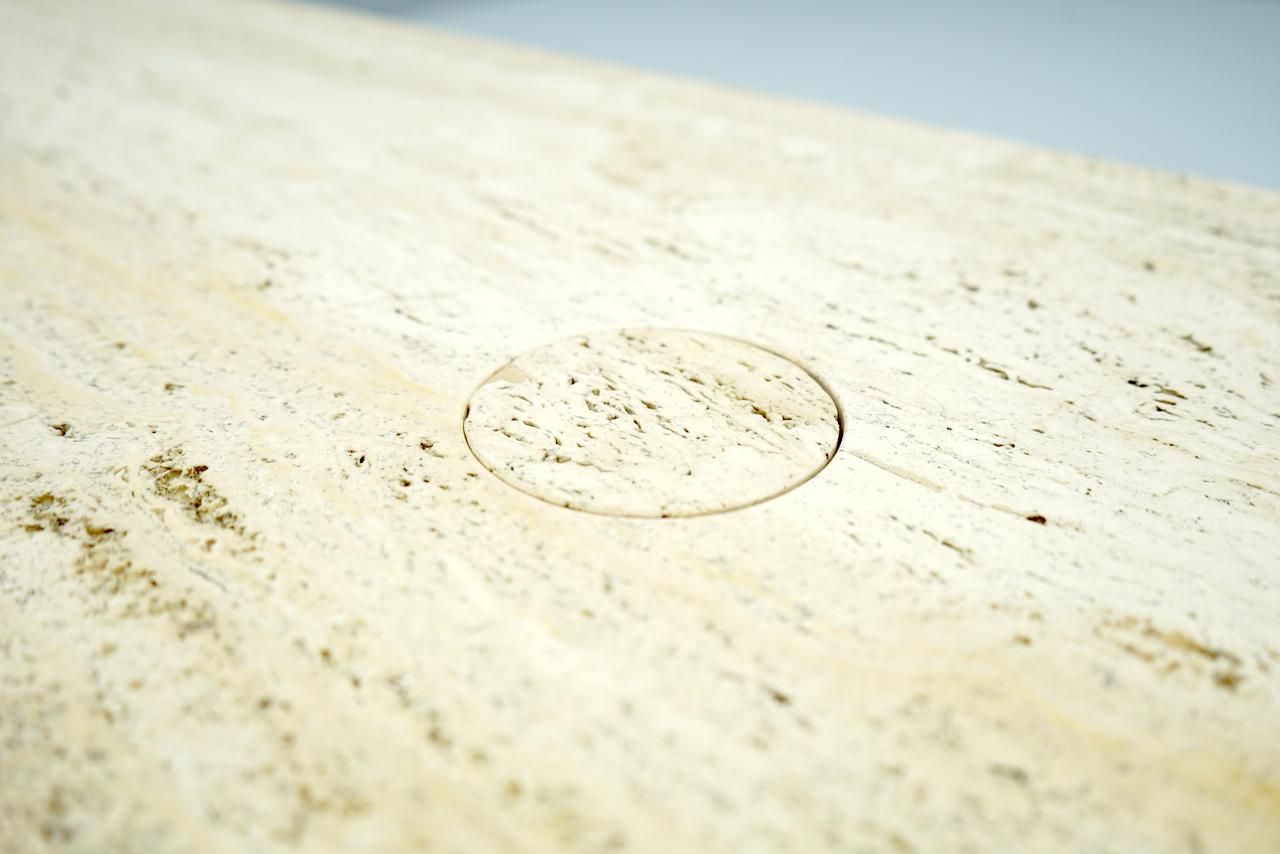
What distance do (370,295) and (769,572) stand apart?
116cm

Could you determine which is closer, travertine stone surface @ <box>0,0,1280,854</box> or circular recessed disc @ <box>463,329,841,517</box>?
travertine stone surface @ <box>0,0,1280,854</box>

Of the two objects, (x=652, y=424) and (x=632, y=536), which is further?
Result: (x=652, y=424)

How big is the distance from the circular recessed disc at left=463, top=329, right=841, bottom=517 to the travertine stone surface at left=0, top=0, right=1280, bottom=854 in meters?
0.05

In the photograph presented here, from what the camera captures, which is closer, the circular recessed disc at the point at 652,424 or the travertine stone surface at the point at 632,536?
the travertine stone surface at the point at 632,536

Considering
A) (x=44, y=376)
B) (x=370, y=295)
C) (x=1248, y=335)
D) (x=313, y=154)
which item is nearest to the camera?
(x=44, y=376)

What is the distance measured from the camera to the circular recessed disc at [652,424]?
50.4 inches

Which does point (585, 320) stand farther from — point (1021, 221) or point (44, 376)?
point (1021, 221)

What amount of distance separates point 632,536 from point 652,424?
271mm

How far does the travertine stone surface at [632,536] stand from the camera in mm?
866

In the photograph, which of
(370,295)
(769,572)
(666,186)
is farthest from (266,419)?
(666,186)

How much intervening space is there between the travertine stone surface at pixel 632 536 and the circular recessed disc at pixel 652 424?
1.8 inches

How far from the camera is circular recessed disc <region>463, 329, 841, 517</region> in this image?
4.20ft

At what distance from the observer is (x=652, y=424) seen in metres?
1.41

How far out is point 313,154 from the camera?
2.60m
